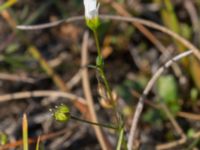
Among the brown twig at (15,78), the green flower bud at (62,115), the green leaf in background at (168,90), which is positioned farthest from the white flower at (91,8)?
the brown twig at (15,78)

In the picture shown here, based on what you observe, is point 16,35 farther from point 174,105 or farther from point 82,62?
point 174,105

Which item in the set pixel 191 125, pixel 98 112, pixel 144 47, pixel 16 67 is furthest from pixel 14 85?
pixel 191 125

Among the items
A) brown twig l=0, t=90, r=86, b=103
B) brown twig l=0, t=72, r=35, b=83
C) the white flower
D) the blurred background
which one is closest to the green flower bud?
the white flower

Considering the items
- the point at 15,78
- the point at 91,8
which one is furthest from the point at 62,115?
the point at 15,78

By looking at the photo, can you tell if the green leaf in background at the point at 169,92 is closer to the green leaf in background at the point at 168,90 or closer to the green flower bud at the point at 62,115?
the green leaf in background at the point at 168,90

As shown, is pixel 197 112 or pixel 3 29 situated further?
pixel 3 29

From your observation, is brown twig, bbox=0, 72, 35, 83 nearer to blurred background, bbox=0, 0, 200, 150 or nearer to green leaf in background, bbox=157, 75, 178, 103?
blurred background, bbox=0, 0, 200, 150

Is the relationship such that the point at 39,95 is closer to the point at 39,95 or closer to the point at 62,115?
the point at 39,95
